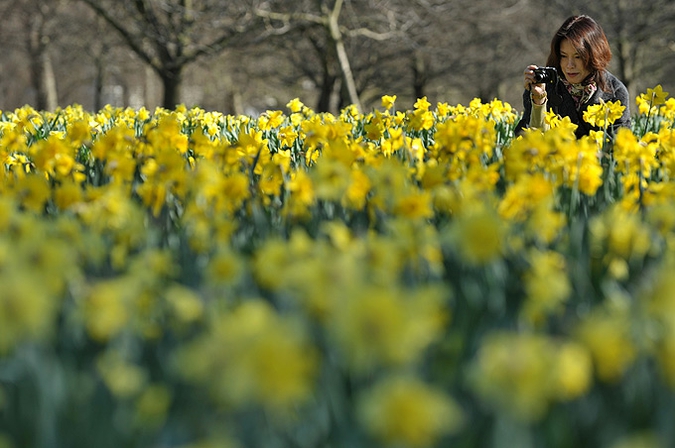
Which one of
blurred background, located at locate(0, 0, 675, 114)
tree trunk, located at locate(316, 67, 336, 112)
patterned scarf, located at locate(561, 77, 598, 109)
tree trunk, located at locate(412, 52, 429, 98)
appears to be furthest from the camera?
tree trunk, located at locate(412, 52, 429, 98)

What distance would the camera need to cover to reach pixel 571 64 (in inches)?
189

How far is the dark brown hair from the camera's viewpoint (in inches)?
184

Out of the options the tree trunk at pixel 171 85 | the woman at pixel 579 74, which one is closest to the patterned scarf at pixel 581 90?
the woman at pixel 579 74

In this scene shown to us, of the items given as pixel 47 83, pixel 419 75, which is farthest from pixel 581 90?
pixel 419 75

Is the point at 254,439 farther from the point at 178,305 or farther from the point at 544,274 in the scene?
the point at 544,274

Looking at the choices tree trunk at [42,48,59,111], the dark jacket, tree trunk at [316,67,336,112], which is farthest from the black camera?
tree trunk at [42,48,59,111]

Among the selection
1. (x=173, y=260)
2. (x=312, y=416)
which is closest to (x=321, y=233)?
(x=173, y=260)

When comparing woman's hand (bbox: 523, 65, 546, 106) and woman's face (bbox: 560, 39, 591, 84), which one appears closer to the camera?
woman's hand (bbox: 523, 65, 546, 106)

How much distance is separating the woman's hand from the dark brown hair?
53cm

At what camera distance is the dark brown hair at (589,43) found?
4.68m

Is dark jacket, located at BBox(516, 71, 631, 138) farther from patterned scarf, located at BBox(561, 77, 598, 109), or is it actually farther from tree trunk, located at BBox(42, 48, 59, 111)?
tree trunk, located at BBox(42, 48, 59, 111)

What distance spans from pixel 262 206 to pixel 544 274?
45.1 inches

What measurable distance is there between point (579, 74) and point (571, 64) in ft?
0.35

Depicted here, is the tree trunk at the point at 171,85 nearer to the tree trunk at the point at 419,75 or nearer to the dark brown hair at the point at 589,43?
the tree trunk at the point at 419,75
